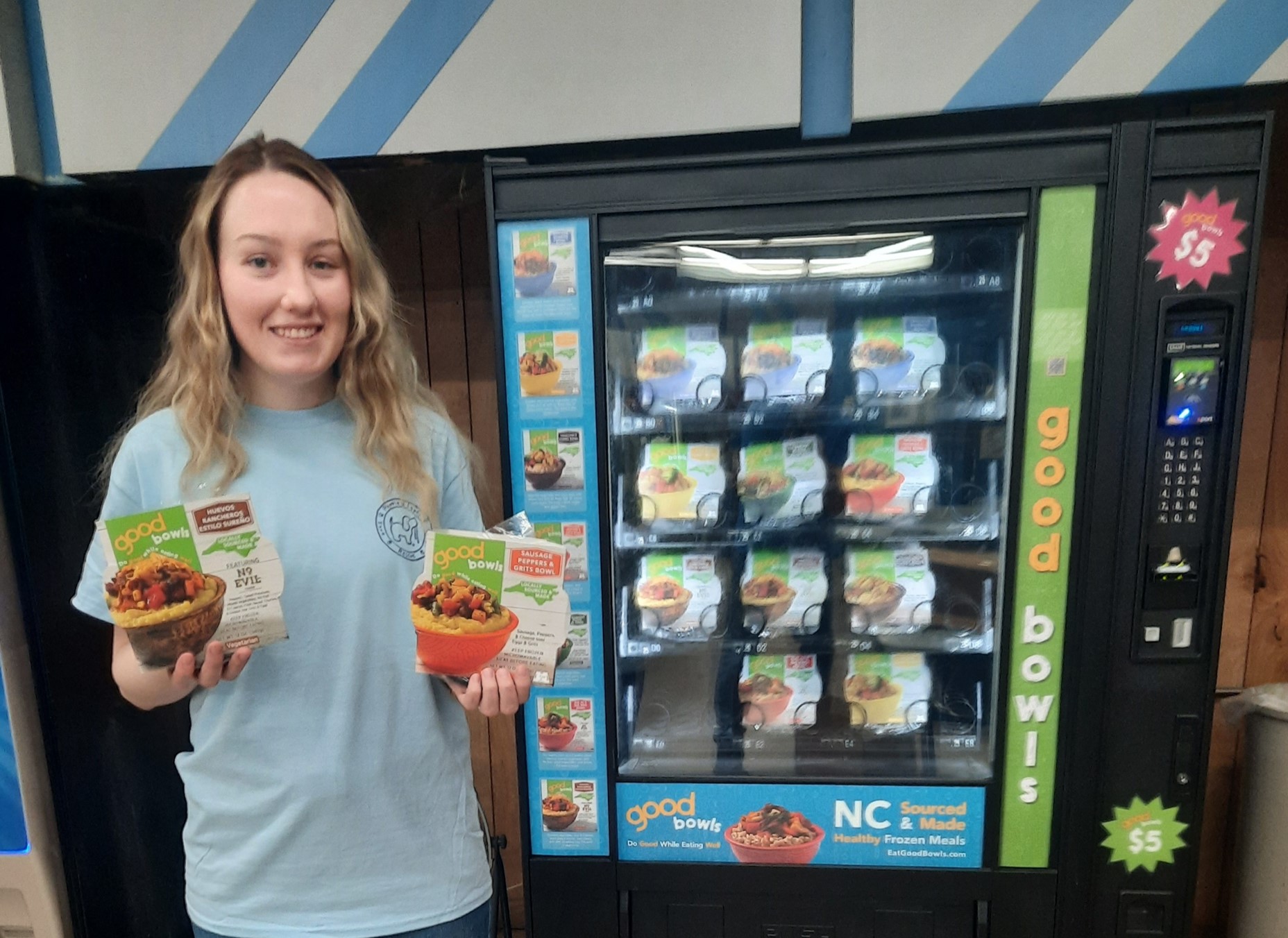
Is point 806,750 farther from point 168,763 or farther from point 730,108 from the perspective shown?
point 168,763

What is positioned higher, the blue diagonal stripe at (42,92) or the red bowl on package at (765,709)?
the blue diagonal stripe at (42,92)

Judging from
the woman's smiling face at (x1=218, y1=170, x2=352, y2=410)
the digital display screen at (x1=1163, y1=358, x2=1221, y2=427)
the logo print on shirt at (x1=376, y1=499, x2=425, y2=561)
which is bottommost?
the logo print on shirt at (x1=376, y1=499, x2=425, y2=561)

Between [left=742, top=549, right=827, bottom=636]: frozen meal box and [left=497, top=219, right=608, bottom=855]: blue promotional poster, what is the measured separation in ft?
1.27

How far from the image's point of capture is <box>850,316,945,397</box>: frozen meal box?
159 centimetres

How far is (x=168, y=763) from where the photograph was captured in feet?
6.18

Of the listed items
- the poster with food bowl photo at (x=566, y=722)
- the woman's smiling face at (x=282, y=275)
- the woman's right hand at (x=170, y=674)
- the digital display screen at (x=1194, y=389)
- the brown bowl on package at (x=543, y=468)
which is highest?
the woman's smiling face at (x=282, y=275)

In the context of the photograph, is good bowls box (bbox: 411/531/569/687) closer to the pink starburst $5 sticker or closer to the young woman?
the young woman

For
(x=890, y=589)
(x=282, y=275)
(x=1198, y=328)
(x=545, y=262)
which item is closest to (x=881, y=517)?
(x=890, y=589)

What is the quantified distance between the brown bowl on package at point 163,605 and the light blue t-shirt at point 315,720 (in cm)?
9

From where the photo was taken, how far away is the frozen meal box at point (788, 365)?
1625 mm

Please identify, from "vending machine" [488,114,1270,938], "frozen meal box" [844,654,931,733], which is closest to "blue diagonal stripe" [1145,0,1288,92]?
"vending machine" [488,114,1270,938]

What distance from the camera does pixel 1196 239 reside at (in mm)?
1297

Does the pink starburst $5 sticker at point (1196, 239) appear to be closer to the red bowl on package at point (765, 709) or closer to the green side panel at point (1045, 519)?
the green side panel at point (1045, 519)

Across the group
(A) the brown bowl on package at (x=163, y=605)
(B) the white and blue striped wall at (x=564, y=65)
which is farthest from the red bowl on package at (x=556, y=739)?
(B) the white and blue striped wall at (x=564, y=65)
